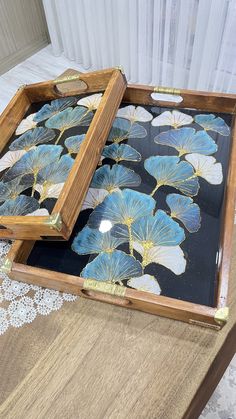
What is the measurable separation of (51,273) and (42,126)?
0.36m

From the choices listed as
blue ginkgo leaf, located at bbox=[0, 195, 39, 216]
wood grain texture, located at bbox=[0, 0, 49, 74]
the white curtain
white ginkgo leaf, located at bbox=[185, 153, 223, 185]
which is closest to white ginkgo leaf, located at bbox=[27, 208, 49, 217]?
blue ginkgo leaf, located at bbox=[0, 195, 39, 216]

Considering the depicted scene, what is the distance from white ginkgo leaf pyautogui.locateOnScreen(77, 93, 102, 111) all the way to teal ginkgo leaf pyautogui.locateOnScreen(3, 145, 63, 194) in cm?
13

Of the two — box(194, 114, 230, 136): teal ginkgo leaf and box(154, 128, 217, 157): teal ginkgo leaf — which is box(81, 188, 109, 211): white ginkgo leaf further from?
box(194, 114, 230, 136): teal ginkgo leaf

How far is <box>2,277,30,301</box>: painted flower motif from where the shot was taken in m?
0.66

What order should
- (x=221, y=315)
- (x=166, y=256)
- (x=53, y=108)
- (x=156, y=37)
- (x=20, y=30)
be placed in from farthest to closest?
(x=20, y=30)
(x=156, y=37)
(x=53, y=108)
(x=166, y=256)
(x=221, y=315)

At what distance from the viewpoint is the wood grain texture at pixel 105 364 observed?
53 cm

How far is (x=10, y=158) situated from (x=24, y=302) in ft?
1.00

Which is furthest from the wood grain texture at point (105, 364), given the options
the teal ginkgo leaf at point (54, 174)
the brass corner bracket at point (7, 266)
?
the teal ginkgo leaf at point (54, 174)

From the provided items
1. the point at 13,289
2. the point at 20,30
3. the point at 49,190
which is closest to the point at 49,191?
the point at 49,190

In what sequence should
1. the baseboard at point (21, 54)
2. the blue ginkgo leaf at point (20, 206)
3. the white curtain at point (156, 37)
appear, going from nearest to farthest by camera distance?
the blue ginkgo leaf at point (20, 206), the white curtain at point (156, 37), the baseboard at point (21, 54)

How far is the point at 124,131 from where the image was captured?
2.70 feet

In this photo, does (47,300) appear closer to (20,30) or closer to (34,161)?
(34,161)

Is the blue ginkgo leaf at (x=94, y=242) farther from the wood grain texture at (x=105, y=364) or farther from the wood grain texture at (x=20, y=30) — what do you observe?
the wood grain texture at (x=20, y=30)

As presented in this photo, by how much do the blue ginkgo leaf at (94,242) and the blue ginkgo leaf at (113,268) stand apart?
0.02 meters
